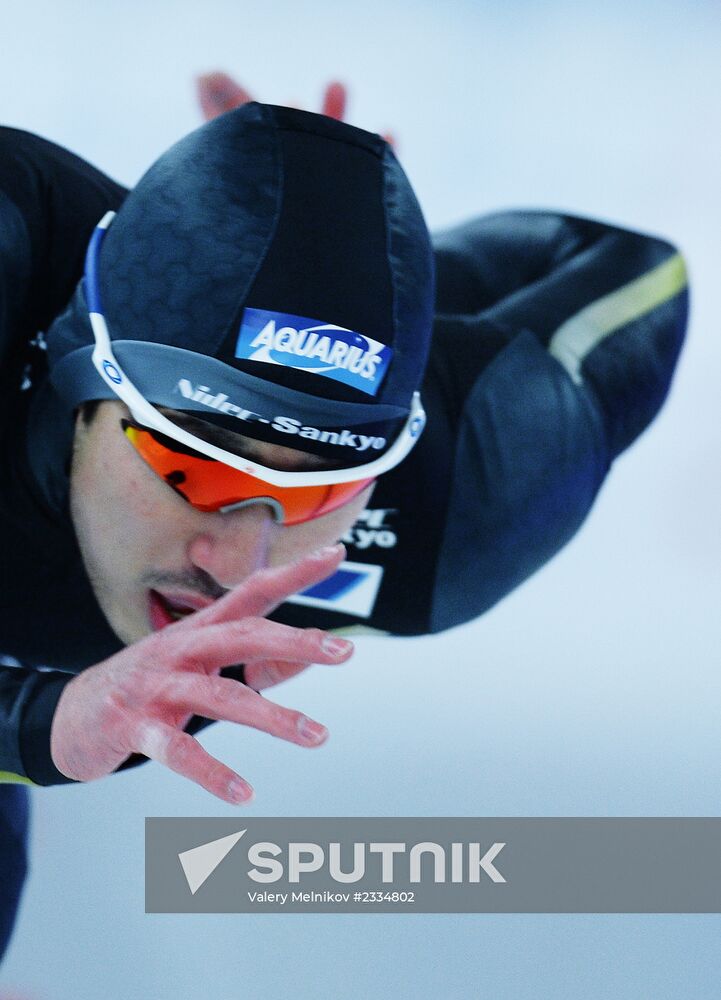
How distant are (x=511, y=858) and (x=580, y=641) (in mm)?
395

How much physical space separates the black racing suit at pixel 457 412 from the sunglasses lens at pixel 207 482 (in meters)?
0.15

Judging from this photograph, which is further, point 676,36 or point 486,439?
point 676,36

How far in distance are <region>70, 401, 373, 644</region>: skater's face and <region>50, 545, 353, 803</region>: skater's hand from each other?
9.7 inches

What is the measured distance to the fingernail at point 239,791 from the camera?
0.77m

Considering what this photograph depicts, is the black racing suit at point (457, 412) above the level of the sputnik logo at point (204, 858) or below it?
above

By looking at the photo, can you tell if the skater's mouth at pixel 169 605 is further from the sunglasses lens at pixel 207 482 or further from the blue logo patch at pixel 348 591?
the blue logo patch at pixel 348 591

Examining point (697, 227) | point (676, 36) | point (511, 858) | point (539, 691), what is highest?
point (676, 36)

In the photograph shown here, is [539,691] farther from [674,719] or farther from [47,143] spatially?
[47,143]

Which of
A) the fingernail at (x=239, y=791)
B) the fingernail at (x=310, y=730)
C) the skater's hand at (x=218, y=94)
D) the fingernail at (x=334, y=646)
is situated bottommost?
the fingernail at (x=239, y=791)

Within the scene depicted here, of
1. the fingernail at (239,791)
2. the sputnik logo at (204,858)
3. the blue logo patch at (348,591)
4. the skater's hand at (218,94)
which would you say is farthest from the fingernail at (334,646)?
the skater's hand at (218,94)

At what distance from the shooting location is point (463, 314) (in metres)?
1.75

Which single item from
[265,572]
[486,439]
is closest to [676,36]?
[486,439]

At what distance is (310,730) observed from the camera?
774 mm

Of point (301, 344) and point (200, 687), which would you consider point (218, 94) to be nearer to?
point (301, 344)
